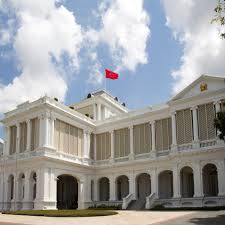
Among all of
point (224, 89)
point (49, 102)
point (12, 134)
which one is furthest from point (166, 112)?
point (12, 134)

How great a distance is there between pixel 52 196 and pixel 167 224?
2041 centimetres

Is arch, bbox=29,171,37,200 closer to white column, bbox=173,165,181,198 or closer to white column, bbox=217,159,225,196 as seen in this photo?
white column, bbox=173,165,181,198

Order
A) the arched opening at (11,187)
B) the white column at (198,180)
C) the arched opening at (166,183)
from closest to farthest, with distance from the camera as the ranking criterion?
the white column at (198,180)
the arched opening at (166,183)
the arched opening at (11,187)

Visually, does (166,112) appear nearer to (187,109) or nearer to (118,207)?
(187,109)

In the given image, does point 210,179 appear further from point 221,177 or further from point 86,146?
point 86,146

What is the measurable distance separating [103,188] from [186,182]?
12.5m

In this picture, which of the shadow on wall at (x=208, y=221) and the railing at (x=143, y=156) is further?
the railing at (x=143, y=156)

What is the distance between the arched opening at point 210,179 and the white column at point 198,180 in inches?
31.5

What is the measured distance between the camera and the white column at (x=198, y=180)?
120 ft

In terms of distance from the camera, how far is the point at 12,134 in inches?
1774

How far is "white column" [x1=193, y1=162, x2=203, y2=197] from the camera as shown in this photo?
120ft

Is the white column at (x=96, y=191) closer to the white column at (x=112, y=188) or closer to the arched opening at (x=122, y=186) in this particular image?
Result: the white column at (x=112, y=188)

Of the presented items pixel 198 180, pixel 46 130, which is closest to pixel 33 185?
pixel 46 130

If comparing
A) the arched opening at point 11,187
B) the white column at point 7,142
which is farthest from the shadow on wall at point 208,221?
the white column at point 7,142
